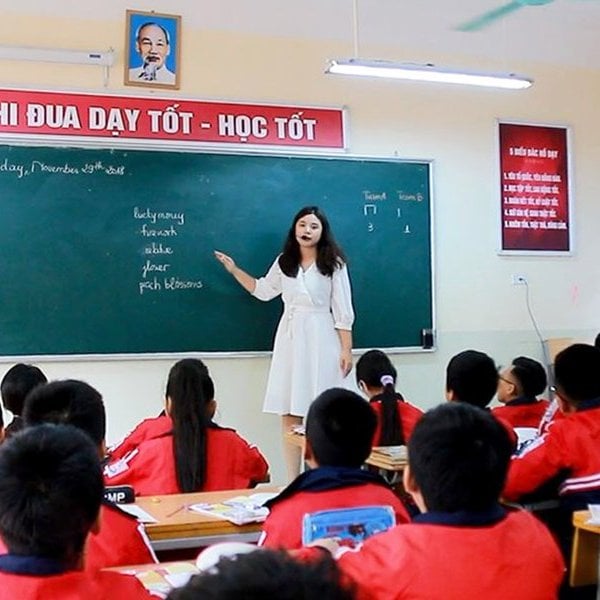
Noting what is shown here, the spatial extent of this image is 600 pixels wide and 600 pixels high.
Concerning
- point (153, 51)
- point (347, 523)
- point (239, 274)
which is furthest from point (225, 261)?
point (347, 523)

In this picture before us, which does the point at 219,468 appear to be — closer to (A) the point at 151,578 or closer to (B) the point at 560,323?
(A) the point at 151,578

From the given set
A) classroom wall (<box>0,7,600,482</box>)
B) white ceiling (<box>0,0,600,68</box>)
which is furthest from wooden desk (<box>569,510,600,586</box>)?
white ceiling (<box>0,0,600,68</box>)

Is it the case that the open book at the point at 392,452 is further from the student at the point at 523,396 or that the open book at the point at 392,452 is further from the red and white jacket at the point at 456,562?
the red and white jacket at the point at 456,562

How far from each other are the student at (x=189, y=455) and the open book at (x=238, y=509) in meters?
0.39

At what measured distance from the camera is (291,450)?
523cm

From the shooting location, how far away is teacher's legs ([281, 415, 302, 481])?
5141mm

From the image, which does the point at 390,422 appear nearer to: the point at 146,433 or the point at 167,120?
the point at 146,433

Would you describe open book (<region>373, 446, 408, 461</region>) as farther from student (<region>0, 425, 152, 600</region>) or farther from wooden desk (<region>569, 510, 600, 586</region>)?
student (<region>0, 425, 152, 600</region>)

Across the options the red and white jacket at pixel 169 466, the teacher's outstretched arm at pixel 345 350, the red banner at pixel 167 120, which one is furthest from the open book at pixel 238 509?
the red banner at pixel 167 120

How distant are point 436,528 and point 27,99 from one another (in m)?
4.20

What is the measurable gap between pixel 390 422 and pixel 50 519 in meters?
2.70

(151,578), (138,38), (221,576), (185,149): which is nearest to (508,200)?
(185,149)

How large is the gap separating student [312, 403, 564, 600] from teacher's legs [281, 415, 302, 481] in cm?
341

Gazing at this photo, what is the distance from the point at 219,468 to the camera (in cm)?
324
